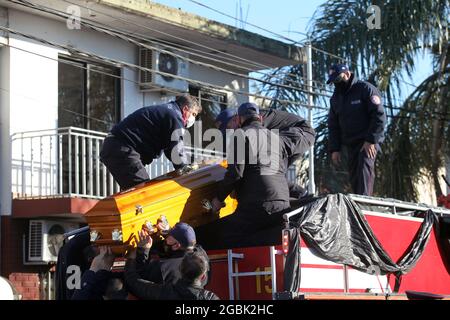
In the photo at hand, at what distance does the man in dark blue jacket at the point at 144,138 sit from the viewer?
33.4ft

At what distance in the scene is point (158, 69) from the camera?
18.9 metres

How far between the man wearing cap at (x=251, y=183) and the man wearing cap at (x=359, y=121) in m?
2.18

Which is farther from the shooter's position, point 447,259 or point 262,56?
point 262,56

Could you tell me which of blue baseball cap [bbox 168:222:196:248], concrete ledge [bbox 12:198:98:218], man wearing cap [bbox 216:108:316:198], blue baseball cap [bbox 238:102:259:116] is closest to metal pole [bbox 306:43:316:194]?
concrete ledge [bbox 12:198:98:218]

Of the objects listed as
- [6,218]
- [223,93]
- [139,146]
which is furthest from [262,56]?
[139,146]

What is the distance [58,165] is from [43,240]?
1311 millimetres

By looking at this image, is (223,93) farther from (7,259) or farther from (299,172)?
(7,259)

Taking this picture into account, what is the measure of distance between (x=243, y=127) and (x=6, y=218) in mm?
8600

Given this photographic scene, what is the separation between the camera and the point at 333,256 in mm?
9055

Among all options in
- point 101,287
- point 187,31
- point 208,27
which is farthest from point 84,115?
point 101,287

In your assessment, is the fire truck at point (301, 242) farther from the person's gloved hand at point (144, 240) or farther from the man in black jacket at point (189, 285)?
the man in black jacket at point (189, 285)

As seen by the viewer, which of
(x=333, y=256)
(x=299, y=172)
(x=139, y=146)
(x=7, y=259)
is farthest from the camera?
(x=299, y=172)

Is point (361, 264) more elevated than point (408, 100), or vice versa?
point (408, 100)
